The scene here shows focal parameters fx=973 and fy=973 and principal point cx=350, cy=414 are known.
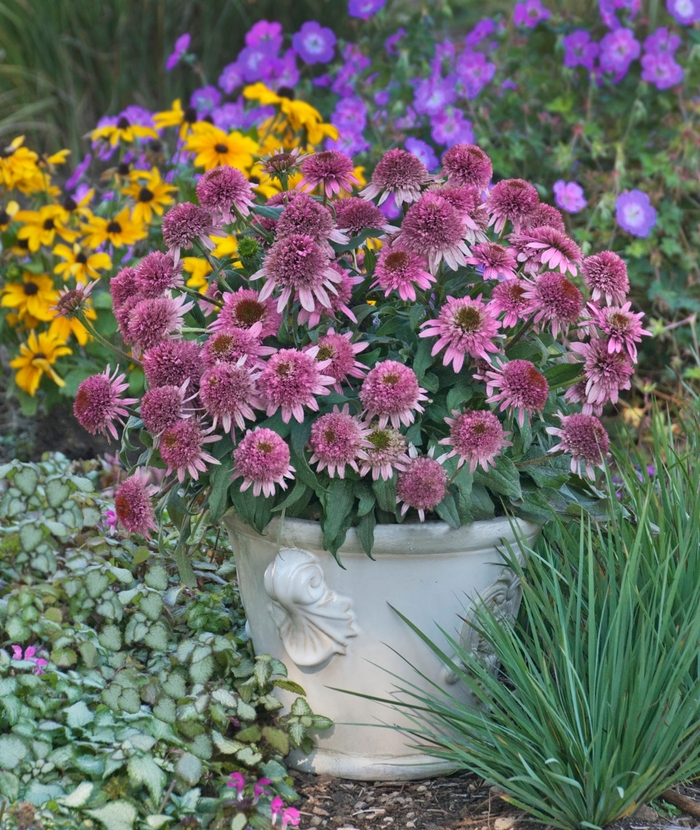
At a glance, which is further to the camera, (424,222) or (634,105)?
(634,105)

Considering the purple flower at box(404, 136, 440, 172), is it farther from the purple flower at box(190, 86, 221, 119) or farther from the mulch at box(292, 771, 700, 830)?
the mulch at box(292, 771, 700, 830)

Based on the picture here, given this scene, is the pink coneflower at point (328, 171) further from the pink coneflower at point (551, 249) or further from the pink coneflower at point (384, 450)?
the pink coneflower at point (384, 450)

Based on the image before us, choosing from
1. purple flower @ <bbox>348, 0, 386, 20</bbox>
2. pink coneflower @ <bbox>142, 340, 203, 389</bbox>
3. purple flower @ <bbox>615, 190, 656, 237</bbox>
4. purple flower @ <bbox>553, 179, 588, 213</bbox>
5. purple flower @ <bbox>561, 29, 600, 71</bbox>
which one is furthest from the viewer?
purple flower @ <bbox>348, 0, 386, 20</bbox>

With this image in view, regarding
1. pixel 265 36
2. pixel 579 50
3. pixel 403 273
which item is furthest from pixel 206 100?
pixel 403 273

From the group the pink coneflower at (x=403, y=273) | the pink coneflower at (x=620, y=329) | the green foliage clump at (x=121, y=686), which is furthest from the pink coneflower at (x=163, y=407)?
the pink coneflower at (x=620, y=329)

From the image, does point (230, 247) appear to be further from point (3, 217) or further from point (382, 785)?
point (382, 785)

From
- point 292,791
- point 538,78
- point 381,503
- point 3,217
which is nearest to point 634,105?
point 538,78

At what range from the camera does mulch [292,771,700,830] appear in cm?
164

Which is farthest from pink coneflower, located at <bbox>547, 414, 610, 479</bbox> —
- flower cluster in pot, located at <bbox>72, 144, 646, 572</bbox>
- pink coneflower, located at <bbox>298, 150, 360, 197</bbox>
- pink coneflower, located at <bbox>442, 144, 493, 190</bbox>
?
pink coneflower, located at <bbox>298, 150, 360, 197</bbox>

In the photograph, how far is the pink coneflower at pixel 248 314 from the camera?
1649 mm

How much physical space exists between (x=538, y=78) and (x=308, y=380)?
276 cm

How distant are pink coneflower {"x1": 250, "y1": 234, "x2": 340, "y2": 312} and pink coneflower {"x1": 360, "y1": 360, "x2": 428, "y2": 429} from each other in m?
0.15

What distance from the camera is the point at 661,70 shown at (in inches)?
143

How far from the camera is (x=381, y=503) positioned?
64.3 inches
